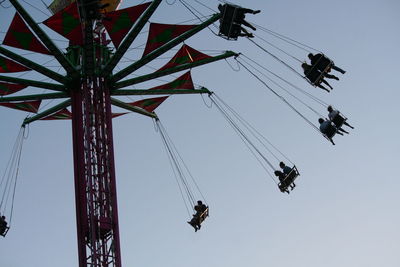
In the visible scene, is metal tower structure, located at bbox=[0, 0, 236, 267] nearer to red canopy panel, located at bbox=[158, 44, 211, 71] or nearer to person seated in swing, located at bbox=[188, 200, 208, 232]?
red canopy panel, located at bbox=[158, 44, 211, 71]

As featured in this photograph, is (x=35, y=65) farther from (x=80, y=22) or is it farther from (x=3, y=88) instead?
(x=3, y=88)

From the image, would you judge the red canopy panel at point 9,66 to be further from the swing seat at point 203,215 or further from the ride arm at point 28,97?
the swing seat at point 203,215

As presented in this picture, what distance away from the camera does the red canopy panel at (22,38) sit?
1985 centimetres

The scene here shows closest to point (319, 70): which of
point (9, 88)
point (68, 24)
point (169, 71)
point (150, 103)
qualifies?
point (169, 71)

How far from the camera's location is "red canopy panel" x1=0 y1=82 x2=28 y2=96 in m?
22.7

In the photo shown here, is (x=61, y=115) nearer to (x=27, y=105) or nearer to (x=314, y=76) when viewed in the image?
(x=27, y=105)

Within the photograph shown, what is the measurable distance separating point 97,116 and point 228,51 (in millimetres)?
4384

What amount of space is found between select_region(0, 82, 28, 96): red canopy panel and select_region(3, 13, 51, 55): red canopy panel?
2836mm

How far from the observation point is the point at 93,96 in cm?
2077

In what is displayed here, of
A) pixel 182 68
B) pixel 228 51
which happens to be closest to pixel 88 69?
pixel 182 68

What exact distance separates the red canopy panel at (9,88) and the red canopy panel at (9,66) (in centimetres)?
89

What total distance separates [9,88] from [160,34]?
5.49 meters

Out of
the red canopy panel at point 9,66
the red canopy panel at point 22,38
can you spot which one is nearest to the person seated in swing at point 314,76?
the red canopy panel at point 22,38

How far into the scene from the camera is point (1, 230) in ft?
73.2
